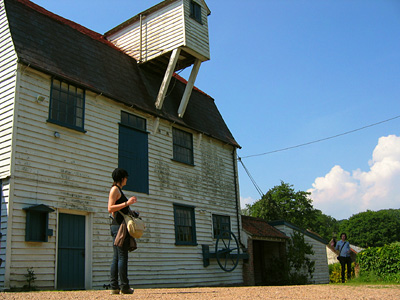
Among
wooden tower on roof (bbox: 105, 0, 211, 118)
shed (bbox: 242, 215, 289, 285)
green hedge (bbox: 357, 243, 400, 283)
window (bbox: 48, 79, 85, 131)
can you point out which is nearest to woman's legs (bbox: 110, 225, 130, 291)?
window (bbox: 48, 79, 85, 131)

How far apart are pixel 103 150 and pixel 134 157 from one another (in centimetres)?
137

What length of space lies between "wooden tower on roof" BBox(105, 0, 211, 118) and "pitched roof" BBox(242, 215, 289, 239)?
631 centimetres

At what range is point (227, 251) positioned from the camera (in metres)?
15.8

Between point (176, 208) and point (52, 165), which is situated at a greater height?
point (52, 165)

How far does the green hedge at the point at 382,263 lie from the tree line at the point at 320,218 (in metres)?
6.80

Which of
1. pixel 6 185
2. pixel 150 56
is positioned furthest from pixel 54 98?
pixel 150 56

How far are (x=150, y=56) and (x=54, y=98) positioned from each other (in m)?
5.53

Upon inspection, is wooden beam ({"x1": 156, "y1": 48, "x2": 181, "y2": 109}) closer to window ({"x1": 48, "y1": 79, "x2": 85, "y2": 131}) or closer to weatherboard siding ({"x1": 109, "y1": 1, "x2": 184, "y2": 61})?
weatherboard siding ({"x1": 109, "y1": 1, "x2": 184, "y2": 61})

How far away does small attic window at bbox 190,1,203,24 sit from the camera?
643 inches

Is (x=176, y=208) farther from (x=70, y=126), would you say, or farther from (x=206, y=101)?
(x=206, y=101)

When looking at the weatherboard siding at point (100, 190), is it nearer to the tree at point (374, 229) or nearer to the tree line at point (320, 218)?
the tree line at point (320, 218)

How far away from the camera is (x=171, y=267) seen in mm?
13711

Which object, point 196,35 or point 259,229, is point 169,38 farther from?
point 259,229

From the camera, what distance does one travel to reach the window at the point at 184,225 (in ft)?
47.7
